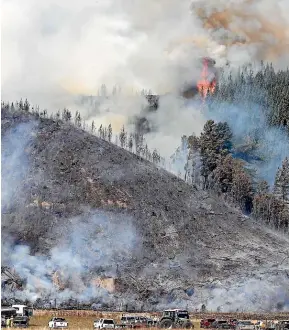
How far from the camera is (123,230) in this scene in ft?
325

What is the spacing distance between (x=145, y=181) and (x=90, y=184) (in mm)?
10329

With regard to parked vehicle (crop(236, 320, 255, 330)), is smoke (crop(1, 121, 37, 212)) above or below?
above

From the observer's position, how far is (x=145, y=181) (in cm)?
11344

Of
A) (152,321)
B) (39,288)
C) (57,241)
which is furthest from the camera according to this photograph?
(57,241)

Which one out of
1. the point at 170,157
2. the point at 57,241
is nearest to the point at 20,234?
the point at 57,241

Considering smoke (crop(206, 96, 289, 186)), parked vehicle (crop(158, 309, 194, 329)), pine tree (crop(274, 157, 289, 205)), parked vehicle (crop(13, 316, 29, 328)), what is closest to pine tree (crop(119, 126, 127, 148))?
smoke (crop(206, 96, 289, 186))

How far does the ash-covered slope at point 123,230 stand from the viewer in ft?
288

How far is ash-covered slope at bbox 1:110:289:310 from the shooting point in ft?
288

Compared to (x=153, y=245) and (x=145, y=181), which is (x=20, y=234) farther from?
(x=145, y=181)

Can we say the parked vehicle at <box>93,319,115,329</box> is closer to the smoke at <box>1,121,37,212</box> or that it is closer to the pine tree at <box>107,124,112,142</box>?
the smoke at <box>1,121,37,212</box>

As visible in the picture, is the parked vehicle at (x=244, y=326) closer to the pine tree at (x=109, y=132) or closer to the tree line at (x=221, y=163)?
the tree line at (x=221, y=163)

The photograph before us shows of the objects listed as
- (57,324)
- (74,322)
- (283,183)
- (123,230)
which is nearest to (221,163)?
(283,183)

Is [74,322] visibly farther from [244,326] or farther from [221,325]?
[244,326]

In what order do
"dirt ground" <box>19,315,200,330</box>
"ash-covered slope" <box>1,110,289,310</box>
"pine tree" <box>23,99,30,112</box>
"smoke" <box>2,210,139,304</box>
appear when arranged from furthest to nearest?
"pine tree" <box>23,99,30,112</box>, "ash-covered slope" <box>1,110,289,310</box>, "smoke" <box>2,210,139,304</box>, "dirt ground" <box>19,315,200,330</box>
